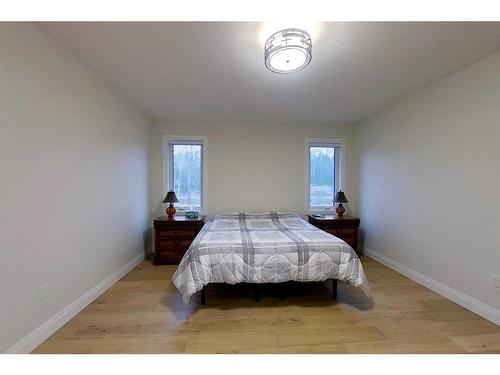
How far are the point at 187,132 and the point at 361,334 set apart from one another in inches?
137

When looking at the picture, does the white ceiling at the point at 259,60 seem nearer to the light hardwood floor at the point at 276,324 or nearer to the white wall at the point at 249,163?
the white wall at the point at 249,163

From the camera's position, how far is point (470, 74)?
2.09 metres

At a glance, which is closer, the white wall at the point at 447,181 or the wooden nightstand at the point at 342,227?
the white wall at the point at 447,181

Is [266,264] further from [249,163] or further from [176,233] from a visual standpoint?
[249,163]

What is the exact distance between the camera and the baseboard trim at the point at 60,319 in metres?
1.46

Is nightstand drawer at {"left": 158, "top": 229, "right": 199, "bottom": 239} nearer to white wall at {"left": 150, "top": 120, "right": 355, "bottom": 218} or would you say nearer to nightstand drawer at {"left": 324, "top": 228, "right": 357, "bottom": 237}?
white wall at {"left": 150, "top": 120, "right": 355, "bottom": 218}

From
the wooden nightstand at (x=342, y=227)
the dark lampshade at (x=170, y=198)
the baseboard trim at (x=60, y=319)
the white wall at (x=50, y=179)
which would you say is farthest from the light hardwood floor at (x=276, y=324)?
the dark lampshade at (x=170, y=198)

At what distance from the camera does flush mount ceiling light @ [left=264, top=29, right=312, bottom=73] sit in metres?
1.59

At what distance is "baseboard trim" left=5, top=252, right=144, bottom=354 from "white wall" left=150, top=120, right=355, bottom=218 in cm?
145

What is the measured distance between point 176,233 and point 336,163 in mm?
2984

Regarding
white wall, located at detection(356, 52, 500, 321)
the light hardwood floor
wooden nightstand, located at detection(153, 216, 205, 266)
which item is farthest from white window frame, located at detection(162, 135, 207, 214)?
white wall, located at detection(356, 52, 500, 321)

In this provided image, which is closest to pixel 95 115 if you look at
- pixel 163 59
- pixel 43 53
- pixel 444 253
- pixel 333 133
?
pixel 43 53

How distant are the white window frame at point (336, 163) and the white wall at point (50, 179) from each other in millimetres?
2870

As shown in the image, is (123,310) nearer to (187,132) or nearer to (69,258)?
(69,258)
